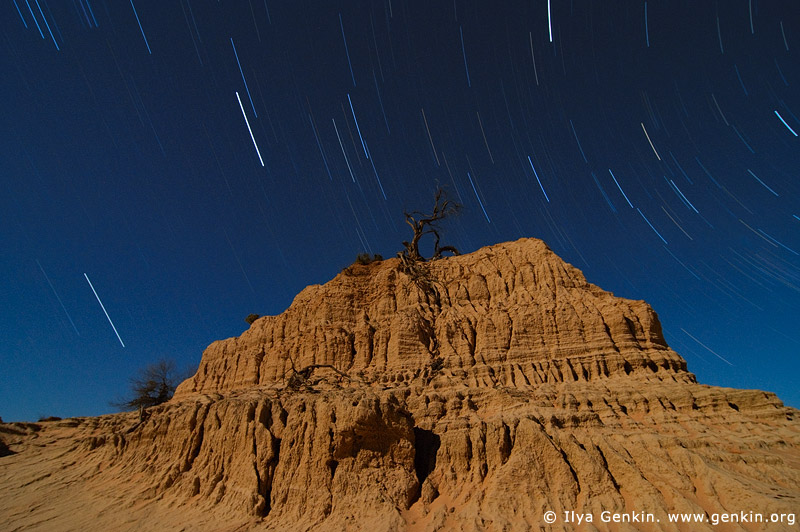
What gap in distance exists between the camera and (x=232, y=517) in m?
18.9

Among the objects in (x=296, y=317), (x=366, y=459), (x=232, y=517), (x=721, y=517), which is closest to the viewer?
(x=721, y=517)

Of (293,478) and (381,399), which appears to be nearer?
(293,478)

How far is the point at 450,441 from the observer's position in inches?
845

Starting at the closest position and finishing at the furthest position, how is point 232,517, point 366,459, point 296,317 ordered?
point 232,517 < point 366,459 < point 296,317

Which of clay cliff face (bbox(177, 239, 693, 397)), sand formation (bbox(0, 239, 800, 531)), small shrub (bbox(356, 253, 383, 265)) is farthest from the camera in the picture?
small shrub (bbox(356, 253, 383, 265))

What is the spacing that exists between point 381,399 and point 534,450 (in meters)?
8.24

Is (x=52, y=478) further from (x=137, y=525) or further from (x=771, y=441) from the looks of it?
(x=771, y=441)

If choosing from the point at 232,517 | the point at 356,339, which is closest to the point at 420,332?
the point at 356,339

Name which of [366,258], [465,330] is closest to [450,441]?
[465,330]

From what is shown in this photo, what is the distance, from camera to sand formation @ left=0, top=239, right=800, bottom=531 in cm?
1797

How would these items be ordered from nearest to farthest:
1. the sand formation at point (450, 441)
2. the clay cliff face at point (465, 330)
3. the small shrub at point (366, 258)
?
the sand formation at point (450, 441)
the clay cliff face at point (465, 330)
the small shrub at point (366, 258)

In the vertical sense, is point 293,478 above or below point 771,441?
below

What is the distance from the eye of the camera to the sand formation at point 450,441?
1797 cm

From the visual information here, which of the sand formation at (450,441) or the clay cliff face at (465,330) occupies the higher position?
the clay cliff face at (465,330)
